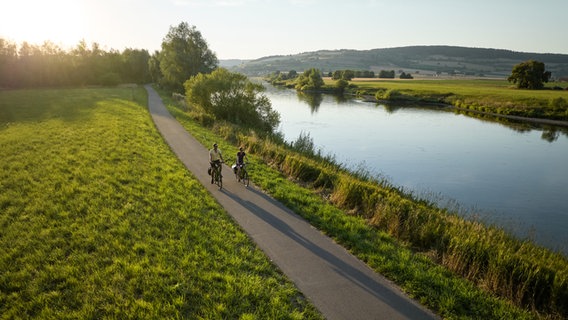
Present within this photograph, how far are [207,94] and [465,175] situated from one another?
2604 cm

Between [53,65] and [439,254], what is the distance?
281 feet

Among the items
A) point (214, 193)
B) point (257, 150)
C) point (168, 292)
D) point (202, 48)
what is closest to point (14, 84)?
point (202, 48)

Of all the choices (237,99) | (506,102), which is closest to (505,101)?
(506,102)

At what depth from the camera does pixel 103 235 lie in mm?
9086

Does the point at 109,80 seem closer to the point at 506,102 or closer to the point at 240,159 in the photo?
the point at 240,159

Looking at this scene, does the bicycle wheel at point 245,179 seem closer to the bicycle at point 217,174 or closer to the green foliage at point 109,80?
the bicycle at point 217,174

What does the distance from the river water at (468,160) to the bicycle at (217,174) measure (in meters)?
11.7

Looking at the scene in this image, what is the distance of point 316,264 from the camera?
334 inches

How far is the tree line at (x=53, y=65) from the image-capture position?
6247cm

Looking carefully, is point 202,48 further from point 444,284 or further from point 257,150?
point 444,284

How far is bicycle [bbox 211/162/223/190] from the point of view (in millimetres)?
13992

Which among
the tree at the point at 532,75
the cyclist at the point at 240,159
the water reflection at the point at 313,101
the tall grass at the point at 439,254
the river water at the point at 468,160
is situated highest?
the tree at the point at 532,75

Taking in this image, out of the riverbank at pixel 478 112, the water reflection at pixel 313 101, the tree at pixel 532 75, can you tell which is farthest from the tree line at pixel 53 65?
the tree at pixel 532 75

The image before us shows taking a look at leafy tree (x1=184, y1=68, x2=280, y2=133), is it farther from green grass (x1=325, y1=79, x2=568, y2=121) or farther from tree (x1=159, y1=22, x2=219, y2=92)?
green grass (x1=325, y1=79, x2=568, y2=121)
